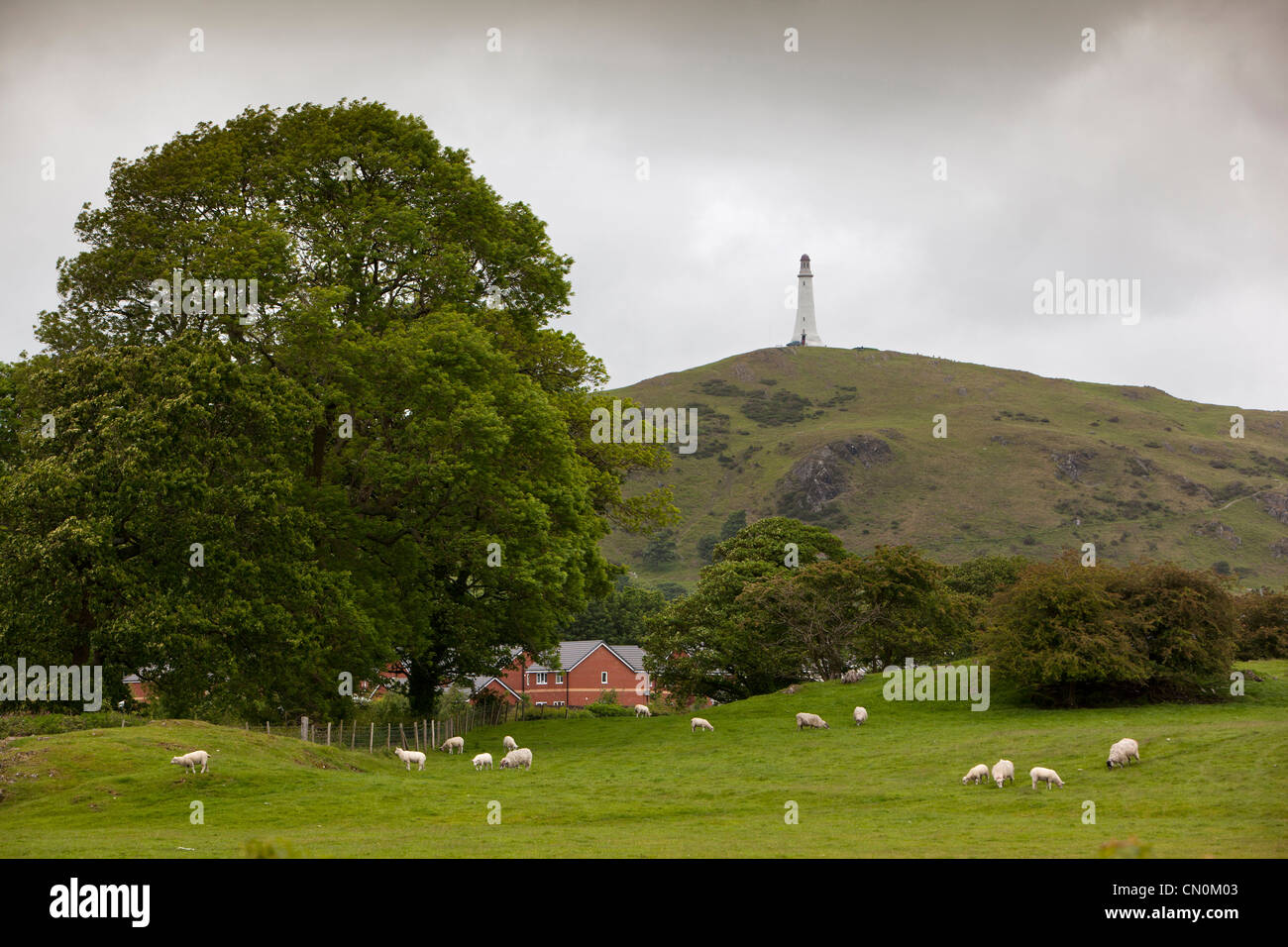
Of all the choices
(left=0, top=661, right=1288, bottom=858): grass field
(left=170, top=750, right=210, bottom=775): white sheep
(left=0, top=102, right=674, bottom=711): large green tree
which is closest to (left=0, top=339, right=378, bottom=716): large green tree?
(left=0, top=102, right=674, bottom=711): large green tree

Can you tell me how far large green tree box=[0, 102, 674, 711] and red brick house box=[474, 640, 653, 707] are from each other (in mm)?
63219

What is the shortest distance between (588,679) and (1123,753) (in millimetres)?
Answer: 83086

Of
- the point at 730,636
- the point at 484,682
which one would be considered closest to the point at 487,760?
the point at 730,636

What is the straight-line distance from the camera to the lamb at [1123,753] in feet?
95.9

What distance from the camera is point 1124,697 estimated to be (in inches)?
1781

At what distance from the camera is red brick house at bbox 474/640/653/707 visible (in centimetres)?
10881

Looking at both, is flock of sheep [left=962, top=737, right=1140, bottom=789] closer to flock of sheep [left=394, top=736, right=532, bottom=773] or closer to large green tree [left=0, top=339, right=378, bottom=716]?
flock of sheep [left=394, top=736, right=532, bottom=773]

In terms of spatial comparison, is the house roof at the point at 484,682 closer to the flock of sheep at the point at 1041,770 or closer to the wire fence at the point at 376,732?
the wire fence at the point at 376,732

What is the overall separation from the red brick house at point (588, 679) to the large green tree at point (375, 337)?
2489 inches

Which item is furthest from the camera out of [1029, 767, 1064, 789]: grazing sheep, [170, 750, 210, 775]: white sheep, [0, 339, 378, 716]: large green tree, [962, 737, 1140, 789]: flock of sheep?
[0, 339, 378, 716]: large green tree

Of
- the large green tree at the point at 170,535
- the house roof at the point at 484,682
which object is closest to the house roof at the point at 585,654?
the house roof at the point at 484,682

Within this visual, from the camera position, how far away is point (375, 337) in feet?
134
